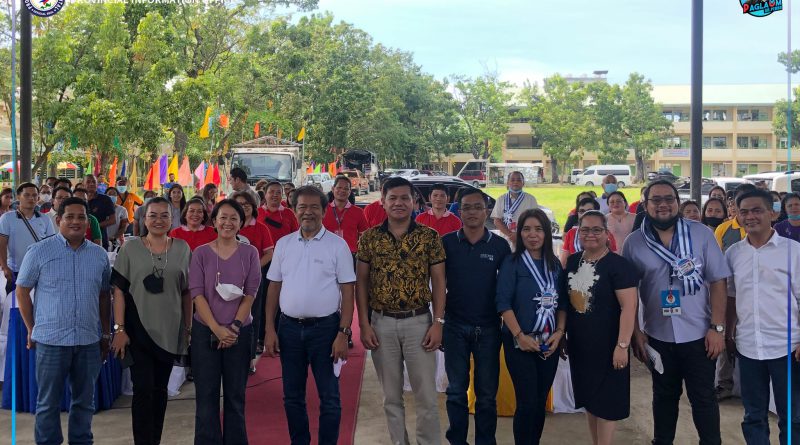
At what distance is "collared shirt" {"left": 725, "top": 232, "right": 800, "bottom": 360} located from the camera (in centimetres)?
439

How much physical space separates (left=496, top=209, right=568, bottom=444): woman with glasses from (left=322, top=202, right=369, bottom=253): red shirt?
131 inches

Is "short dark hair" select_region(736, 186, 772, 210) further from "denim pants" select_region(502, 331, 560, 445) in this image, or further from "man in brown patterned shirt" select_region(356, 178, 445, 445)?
"man in brown patterned shirt" select_region(356, 178, 445, 445)

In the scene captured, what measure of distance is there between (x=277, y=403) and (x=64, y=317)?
219 cm

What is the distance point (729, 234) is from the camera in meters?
6.83

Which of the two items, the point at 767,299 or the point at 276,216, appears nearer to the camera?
the point at 767,299

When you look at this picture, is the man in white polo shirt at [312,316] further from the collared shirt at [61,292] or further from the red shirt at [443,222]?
the red shirt at [443,222]

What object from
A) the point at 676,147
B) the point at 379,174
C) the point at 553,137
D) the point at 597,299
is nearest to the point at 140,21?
the point at 597,299

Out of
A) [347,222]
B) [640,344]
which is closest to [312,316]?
[640,344]

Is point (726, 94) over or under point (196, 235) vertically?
over

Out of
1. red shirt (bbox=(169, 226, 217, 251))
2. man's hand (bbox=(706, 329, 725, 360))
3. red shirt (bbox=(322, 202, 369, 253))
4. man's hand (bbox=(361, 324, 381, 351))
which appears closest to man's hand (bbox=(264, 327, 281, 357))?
man's hand (bbox=(361, 324, 381, 351))

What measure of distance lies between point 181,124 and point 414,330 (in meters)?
16.0

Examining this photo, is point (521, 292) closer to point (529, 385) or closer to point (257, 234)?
point (529, 385)

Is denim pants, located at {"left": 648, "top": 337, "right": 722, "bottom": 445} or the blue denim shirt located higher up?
the blue denim shirt

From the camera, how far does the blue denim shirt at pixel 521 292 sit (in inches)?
180
